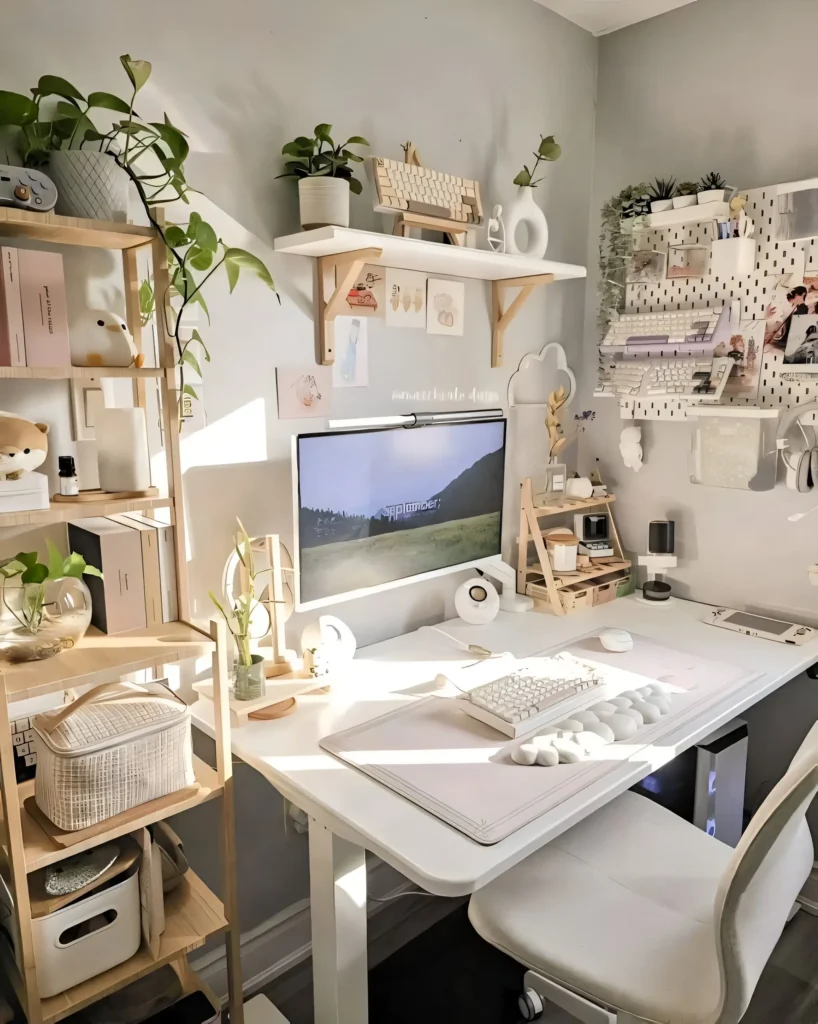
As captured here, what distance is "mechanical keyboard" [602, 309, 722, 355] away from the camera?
2186 millimetres

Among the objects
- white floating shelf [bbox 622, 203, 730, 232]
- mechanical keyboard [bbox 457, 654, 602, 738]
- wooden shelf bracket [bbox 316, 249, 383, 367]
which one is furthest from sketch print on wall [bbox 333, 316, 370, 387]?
white floating shelf [bbox 622, 203, 730, 232]

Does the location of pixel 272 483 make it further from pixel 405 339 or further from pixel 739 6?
pixel 739 6

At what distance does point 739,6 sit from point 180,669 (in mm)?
2203

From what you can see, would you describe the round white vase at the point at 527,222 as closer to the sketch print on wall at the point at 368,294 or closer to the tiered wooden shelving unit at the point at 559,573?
the sketch print on wall at the point at 368,294

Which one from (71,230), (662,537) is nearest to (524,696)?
(662,537)

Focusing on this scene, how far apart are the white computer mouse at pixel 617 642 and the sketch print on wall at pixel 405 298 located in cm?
92

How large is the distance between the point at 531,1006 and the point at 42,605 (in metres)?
1.41

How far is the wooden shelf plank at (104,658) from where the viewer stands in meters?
1.16

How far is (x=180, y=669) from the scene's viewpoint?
1.68 meters

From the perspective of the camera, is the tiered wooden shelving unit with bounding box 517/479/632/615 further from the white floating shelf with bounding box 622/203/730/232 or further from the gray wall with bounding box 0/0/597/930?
the white floating shelf with bounding box 622/203/730/232

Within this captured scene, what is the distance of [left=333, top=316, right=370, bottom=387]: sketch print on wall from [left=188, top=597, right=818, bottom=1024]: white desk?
67 cm

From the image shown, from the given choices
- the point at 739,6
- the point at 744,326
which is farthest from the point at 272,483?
the point at 739,6

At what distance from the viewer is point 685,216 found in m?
2.11

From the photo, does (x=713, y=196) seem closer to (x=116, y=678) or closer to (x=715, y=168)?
(x=715, y=168)
